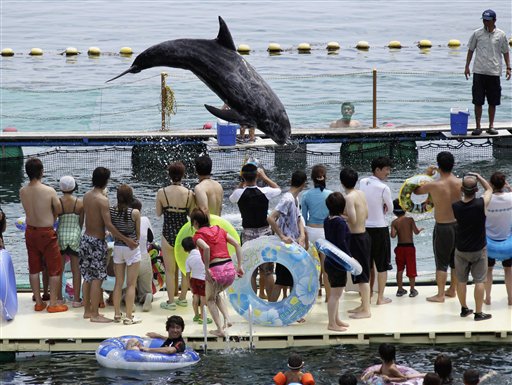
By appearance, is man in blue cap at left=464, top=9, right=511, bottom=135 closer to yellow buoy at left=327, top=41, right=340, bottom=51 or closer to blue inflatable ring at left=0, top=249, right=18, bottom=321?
blue inflatable ring at left=0, top=249, right=18, bottom=321

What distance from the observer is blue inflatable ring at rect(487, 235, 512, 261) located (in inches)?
530

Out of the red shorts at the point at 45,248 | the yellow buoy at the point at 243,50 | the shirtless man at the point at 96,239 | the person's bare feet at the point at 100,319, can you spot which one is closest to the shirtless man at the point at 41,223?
the red shorts at the point at 45,248

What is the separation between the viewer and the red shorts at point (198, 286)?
13.0 metres

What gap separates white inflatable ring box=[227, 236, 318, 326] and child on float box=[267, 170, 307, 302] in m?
0.16

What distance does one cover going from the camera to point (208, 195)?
45.4 ft

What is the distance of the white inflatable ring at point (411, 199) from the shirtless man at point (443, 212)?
0.24 ft

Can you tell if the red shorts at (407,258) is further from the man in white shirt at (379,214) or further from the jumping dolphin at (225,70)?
the jumping dolphin at (225,70)

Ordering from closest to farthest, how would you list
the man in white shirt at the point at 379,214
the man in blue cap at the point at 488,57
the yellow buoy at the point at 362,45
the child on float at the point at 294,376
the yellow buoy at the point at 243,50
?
the child on float at the point at 294,376, the man in white shirt at the point at 379,214, the man in blue cap at the point at 488,57, the yellow buoy at the point at 243,50, the yellow buoy at the point at 362,45

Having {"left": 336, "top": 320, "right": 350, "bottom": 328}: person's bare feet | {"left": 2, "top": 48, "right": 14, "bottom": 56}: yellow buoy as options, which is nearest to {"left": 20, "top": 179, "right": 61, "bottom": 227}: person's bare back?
{"left": 336, "top": 320, "right": 350, "bottom": 328}: person's bare feet

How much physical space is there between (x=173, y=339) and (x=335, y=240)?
2.03 meters

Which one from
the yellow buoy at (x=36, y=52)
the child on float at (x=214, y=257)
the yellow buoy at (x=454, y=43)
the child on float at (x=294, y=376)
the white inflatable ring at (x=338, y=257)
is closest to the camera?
the child on float at (x=294, y=376)

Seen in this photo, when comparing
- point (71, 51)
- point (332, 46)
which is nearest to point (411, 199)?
point (332, 46)

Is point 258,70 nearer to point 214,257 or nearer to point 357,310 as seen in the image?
point 357,310

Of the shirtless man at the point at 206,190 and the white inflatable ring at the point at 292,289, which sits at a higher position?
the shirtless man at the point at 206,190
